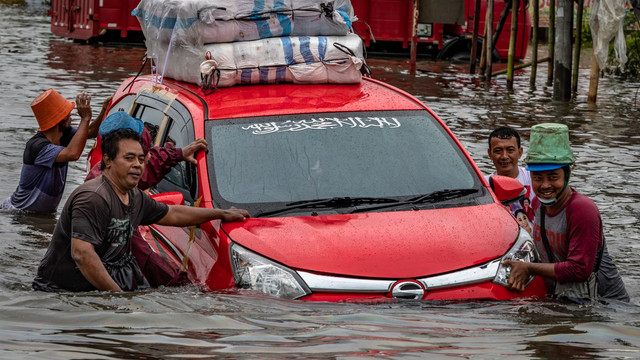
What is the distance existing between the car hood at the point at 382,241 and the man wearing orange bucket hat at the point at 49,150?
3098mm

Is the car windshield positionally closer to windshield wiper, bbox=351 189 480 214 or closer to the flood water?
windshield wiper, bbox=351 189 480 214

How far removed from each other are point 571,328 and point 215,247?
1948mm

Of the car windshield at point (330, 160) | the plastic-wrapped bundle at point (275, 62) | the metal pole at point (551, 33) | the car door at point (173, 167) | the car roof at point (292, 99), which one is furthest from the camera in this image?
the metal pole at point (551, 33)

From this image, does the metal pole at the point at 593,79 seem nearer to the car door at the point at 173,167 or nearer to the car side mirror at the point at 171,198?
the car door at the point at 173,167

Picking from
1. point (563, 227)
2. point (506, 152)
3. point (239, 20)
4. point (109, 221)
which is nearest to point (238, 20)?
point (239, 20)

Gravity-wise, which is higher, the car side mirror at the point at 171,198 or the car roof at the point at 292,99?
the car roof at the point at 292,99

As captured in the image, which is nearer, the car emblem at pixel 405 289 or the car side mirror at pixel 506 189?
the car emblem at pixel 405 289

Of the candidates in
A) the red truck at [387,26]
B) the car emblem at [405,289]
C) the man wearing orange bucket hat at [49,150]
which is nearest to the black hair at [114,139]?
the car emblem at [405,289]

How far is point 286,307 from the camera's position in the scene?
17.2 feet

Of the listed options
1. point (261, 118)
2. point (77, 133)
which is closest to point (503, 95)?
point (77, 133)

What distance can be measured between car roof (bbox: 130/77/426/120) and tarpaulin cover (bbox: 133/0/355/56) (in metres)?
0.38

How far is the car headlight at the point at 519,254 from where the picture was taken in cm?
549

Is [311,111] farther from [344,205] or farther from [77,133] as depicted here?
[77,133]

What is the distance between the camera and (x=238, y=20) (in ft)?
23.5
